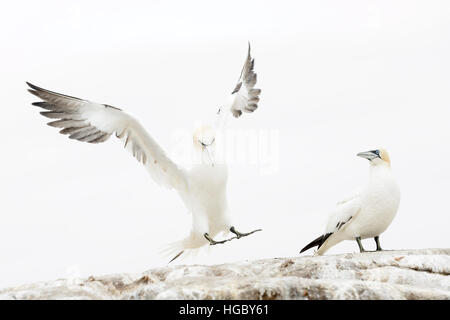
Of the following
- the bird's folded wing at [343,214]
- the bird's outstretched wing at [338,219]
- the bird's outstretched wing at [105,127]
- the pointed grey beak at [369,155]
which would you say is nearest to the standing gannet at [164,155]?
the bird's outstretched wing at [105,127]

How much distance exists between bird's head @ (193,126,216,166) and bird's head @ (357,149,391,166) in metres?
2.45

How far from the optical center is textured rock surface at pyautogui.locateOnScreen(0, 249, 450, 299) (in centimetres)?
743

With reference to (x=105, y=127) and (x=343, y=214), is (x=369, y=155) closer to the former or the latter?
(x=343, y=214)

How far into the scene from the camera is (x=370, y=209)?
1118 cm

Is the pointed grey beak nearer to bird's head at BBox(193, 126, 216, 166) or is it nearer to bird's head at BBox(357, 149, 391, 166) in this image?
bird's head at BBox(357, 149, 391, 166)

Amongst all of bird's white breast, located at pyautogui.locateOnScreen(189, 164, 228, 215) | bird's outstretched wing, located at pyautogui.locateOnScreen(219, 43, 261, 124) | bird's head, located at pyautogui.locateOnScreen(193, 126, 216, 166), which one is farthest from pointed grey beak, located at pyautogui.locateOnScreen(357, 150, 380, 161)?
bird's outstretched wing, located at pyautogui.locateOnScreen(219, 43, 261, 124)

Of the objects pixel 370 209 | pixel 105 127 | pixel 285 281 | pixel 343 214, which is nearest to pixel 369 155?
pixel 370 209

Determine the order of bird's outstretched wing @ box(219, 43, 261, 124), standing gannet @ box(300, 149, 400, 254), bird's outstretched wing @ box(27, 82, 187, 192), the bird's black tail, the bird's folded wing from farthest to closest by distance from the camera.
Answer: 1. bird's outstretched wing @ box(219, 43, 261, 124)
2. the bird's black tail
3. the bird's folded wing
4. standing gannet @ box(300, 149, 400, 254)
5. bird's outstretched wing @ box(27, 82, 187, 192)

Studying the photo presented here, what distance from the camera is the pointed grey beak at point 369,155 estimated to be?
11.5 m

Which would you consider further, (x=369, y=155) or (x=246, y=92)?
(x=246, y=92)

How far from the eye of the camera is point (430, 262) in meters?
9.25

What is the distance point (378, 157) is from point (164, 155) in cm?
340
